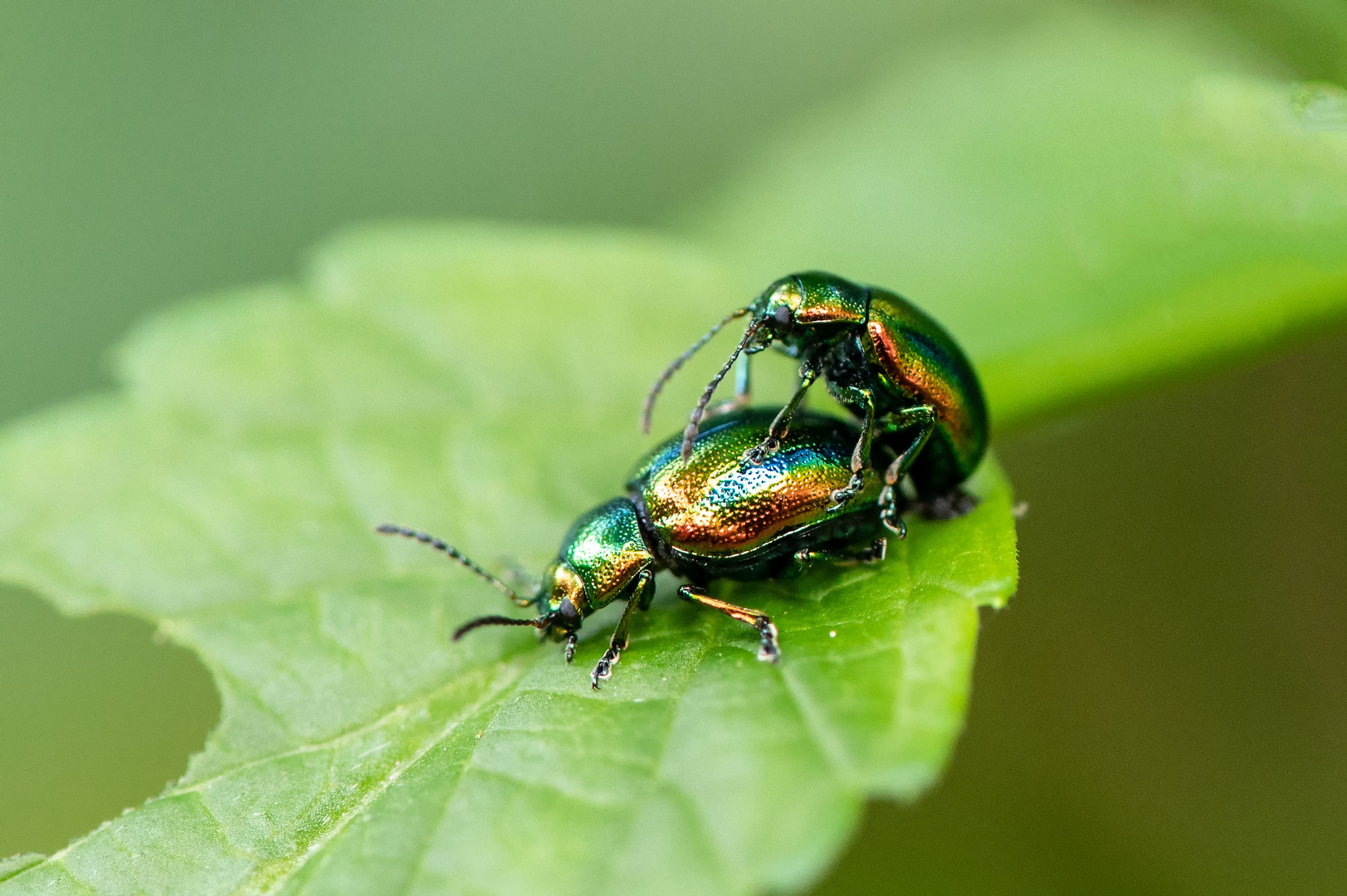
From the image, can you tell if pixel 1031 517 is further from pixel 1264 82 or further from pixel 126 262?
pixel 126 262

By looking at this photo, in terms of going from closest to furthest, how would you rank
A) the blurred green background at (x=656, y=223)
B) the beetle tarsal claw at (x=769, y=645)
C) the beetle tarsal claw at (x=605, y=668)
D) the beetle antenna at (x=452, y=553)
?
1. the beetle tarsal claw at (x=769, y=645)
2. the beetle tarsal claw at (x=605, y=668)
3. the beetle antenna at (x=452, y=553)
4. the blurred green background at (x=656, y=223)

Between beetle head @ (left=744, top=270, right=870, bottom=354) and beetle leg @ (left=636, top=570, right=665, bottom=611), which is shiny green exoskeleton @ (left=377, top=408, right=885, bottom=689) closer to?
beetle leg @ (left=636, top=570, right=665, bottom=611)

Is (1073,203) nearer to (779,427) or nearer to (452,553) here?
(779,427)

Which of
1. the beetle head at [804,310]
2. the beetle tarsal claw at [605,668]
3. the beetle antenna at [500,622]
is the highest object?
the beetle head at [804,310]

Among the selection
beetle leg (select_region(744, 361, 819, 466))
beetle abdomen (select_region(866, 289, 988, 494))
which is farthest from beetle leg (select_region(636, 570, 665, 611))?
beetle abdomen (select_region(866, 289, 988, 494))

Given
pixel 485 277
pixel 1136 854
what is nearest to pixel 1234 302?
pixel 1136 854

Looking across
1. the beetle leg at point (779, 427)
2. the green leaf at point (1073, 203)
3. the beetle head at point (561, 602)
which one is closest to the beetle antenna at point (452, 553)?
the beetle head at point (561, 602)

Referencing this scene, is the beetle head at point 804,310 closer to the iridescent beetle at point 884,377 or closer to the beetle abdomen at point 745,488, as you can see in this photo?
the iridescent beetle at point 884,377
